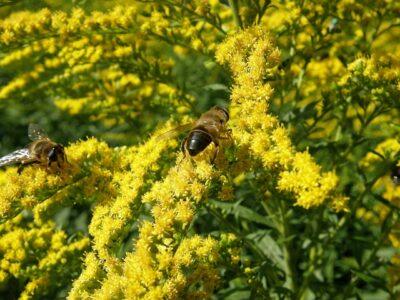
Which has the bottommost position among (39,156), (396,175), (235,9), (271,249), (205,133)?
(271,249)

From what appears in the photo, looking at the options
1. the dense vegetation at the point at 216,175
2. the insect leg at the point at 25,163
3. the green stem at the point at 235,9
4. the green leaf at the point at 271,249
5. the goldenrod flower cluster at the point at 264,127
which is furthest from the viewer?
the green leaf at the point at 271,249

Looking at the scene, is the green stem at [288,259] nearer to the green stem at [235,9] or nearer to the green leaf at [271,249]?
the green leaf at [271,249]

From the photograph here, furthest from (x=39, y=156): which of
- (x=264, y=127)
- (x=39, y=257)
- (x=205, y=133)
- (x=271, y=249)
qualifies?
(x=271, y=249)

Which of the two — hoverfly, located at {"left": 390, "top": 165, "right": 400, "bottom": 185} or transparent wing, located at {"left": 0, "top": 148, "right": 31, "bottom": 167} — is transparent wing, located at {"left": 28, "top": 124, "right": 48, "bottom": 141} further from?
hoverfly, located at {"left": 390, "top": 165, "right": 400, "bottom": 185}

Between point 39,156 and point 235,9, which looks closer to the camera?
point 39,156

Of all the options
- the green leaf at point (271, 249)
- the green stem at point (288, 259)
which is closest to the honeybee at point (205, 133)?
the green stem at point (288, 259)

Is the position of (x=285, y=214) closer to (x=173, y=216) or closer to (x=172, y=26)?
(x=173, y=216)

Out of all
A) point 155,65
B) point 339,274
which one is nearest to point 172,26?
point 155,65

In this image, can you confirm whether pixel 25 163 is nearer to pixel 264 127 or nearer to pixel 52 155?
pixel 52 155

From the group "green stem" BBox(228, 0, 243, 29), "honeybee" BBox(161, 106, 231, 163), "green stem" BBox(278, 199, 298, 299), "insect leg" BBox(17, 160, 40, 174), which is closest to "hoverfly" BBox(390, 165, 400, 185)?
"green stem" BBox(278, 199, 298, 299)
